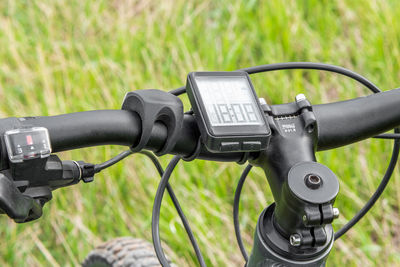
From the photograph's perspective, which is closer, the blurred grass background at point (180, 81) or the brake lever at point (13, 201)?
the brake lever at point (13, 201)

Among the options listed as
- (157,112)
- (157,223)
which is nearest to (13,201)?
(157,112)

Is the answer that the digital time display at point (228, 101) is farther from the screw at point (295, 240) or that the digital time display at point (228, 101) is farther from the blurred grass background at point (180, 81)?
the blurred grass background at point (180, 81)

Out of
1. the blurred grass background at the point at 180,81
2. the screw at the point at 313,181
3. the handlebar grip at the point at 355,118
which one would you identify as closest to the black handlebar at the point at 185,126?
the handlebar grip at the point at 355,118

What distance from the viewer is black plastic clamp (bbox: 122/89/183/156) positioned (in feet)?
2.18

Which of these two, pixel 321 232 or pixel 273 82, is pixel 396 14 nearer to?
pixel 273 82

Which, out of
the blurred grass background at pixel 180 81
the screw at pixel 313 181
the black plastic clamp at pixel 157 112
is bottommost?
the screw at pixel 313 181

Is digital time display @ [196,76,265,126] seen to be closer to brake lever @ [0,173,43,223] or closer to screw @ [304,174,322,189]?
screw @ [304,174,322,189]

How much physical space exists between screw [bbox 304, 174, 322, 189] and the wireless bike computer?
7 cm

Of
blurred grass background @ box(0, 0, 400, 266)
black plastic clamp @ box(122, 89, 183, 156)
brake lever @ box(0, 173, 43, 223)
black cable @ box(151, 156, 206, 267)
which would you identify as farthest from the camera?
blurred grass background @ box(0, 0, 400, 266)

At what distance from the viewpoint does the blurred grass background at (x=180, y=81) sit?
6.19 ft

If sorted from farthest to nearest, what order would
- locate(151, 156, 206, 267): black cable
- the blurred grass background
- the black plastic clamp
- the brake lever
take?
the blurred grass background < locate(151, 156, 206, 267): black cable < the black plastic clamp < the brake lever

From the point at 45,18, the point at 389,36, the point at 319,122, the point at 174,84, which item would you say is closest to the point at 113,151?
the point at 174,84

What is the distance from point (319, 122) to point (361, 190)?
4.23 feet

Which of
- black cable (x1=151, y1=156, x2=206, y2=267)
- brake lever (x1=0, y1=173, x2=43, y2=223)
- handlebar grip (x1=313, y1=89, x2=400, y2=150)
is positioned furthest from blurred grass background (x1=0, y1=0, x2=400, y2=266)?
brake lever (x1=0, y1=173, x2=43, y2=223)
